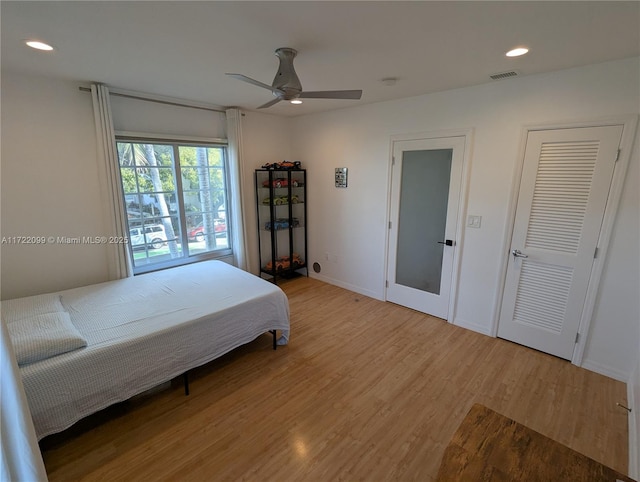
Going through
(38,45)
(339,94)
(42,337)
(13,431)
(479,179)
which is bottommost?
(42,337)

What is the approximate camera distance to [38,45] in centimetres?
194

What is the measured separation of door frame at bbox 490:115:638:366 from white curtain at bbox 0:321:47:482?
135 inches

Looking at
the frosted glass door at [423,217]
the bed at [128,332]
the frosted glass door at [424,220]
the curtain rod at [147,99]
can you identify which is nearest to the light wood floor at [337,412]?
the bed at [128,332]

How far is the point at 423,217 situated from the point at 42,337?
11.4ft

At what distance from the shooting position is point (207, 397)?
2.30m

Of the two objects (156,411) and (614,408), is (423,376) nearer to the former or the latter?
(614,408)

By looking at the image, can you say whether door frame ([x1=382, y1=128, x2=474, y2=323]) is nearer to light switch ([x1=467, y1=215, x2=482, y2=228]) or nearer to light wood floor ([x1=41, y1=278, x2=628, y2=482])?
light switch ([x1=467, y1=215, x2=482, y2=228])

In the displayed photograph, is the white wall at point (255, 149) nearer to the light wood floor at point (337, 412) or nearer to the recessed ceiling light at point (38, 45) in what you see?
the light wood floor at point (337, 412)

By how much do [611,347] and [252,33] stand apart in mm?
3663

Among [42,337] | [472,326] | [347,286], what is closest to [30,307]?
[42,337]

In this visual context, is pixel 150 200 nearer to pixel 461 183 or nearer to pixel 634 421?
pixel 461 183

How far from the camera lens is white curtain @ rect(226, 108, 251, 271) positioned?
3828 mm

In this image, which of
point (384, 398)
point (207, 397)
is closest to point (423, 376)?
point (384, 398)

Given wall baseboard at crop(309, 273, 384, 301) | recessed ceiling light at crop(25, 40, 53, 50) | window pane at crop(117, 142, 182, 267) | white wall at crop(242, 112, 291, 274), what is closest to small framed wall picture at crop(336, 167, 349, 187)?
white wall at crop(242, 112, 291, 274)
